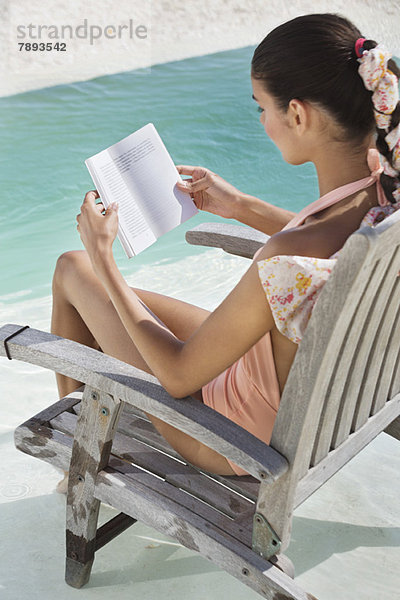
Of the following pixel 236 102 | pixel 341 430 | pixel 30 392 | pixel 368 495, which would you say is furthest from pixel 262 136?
pixel 341 430

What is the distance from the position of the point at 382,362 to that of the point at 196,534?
1.93ft

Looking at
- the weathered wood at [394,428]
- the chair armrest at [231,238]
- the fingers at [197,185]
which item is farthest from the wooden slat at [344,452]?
the fingers at [197,185]

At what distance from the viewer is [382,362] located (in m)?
1.75

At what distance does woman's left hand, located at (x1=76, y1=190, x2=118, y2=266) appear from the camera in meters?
1.69

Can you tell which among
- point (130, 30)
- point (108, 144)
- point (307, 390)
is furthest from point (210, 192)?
point (130, 30)

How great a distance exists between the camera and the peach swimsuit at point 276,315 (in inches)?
54.1

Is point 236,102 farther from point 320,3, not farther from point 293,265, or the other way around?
point 293,265

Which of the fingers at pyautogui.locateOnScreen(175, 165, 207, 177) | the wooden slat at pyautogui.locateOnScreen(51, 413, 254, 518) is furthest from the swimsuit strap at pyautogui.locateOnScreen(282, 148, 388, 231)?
the fingers at pyautogui.locateOnScreen(175, 165, 207, 177)

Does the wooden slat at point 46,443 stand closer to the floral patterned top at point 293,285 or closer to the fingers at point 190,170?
the floral patterned top at point 293,285

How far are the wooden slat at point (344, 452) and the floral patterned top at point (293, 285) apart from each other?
367mm

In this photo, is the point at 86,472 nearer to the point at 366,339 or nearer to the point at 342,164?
the point at 366,339

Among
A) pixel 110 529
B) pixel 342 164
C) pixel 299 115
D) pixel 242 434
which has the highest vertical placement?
pixel 299 115

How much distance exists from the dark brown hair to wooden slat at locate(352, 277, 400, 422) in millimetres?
243

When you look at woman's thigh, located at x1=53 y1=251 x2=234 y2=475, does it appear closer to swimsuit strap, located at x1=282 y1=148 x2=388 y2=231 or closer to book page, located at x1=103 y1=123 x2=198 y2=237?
book page, located at x1=103 y1=123 x2=198 y2=237
